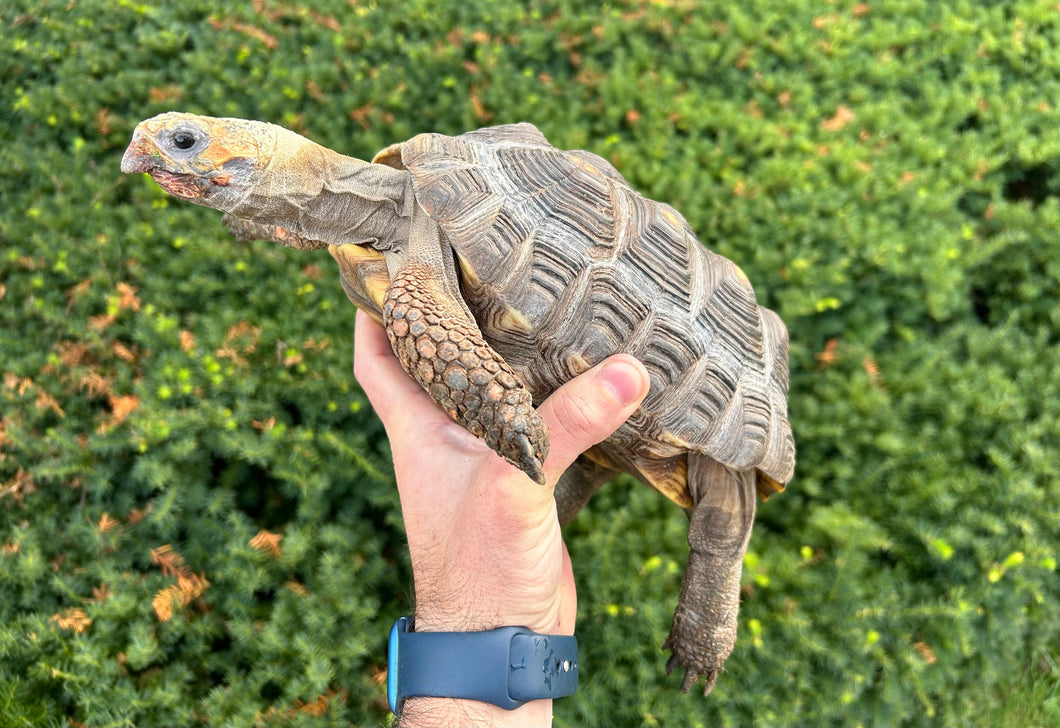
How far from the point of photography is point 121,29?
113 inches

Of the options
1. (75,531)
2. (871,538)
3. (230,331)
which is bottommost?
(75,531)

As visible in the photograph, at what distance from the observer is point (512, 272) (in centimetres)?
115

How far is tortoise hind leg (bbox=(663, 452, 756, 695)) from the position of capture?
1.54 metres

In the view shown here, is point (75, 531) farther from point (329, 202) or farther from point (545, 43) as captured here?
point (545, 43)

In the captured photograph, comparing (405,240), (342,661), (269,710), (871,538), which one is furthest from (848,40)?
(269,710)

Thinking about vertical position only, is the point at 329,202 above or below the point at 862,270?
above

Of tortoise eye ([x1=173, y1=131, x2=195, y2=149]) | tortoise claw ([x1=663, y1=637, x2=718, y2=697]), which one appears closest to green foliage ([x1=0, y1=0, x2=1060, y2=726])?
tortoise claw ([x1=663, y1=637, x2=718, y2=697])

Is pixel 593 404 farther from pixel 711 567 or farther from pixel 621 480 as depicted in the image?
pixel 621 480

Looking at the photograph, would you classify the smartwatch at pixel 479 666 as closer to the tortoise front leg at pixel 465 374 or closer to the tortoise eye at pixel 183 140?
the tortoise front leg at pixel 465 374

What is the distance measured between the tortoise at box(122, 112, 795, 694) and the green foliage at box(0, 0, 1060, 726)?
84 centimetres

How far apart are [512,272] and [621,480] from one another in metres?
1.33

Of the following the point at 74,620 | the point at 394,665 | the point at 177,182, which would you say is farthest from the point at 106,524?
the point at 177,182

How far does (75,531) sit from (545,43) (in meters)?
2.78

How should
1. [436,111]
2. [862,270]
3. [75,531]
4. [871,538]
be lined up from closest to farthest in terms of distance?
[75,531], [871,538], [862,270], [436,111]
